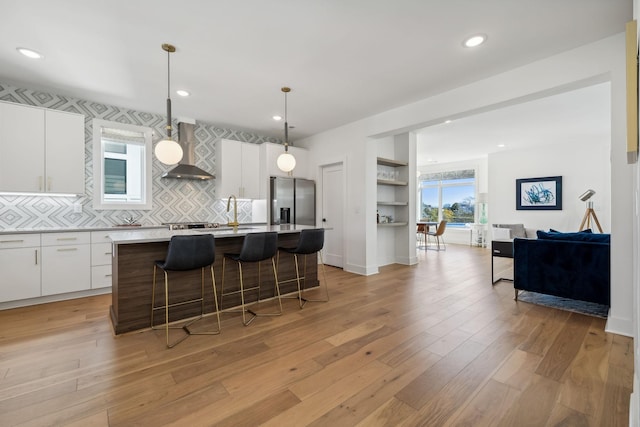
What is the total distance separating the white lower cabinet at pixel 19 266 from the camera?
328 cm

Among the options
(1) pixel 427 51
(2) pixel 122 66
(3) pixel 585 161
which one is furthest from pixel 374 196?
(3) pixel 585 161

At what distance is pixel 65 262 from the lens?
363 cm

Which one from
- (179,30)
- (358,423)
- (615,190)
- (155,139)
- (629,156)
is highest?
(179,30)

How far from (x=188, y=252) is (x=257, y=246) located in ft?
2.38

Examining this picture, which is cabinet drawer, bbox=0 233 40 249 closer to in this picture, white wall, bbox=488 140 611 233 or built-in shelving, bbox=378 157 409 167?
built-in shelving, bbox=378 157 409 167

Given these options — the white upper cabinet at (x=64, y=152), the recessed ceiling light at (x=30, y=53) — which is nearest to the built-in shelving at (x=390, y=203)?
the white upper cabinet at (x=64, y=152)

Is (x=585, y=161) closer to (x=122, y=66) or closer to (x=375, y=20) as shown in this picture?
(x=375, y=20)

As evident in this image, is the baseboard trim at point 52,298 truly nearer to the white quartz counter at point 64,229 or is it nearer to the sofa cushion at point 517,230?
the white quartz counter at point 64,229

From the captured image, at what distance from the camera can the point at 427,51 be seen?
290 centimetres

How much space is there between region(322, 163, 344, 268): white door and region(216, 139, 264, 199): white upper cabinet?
1360 millimetres

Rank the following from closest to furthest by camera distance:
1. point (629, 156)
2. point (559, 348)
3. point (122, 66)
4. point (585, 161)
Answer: point (629, 156) < point (559, 348) < point (122, 66) < point (585, 161)

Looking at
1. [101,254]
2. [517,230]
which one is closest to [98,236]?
[101,254]

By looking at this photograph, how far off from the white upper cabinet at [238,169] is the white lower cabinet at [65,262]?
2.18 m

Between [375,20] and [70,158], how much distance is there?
14.0 ft
